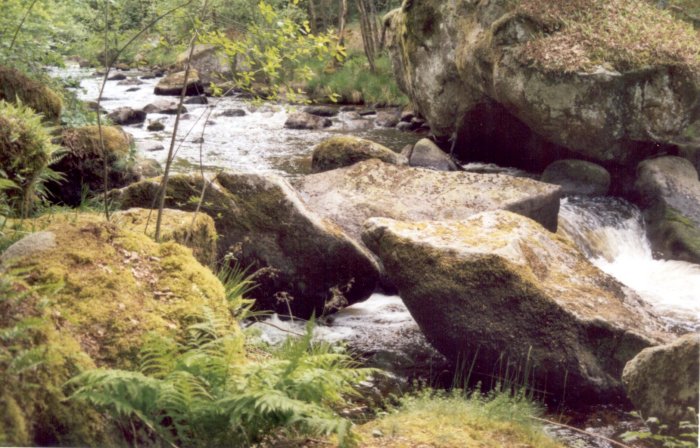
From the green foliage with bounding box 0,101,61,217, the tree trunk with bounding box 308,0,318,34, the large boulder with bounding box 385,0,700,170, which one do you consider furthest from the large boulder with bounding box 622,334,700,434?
the green foliage with bounding box 0,101,61,217

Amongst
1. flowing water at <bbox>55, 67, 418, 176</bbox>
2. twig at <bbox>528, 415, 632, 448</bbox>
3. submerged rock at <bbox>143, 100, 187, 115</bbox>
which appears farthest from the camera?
submerged rock at <bbox>143, 100, 187, 115</bbox>

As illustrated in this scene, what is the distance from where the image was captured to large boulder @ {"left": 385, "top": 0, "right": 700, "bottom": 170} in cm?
811

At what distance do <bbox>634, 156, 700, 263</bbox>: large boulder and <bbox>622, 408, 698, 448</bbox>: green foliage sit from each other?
1.80 meters

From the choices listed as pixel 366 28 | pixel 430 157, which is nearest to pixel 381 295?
pixel 366 28

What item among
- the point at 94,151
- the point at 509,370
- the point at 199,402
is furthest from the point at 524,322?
the point at 94,151

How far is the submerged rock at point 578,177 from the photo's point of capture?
759 centimetres

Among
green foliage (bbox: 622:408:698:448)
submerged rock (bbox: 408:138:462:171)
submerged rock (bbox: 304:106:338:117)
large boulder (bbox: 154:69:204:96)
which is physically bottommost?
green foliage (bbox: 622:408:698:448)

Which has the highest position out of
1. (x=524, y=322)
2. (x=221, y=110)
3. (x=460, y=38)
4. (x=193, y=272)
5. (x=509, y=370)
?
(x=460, y=38)

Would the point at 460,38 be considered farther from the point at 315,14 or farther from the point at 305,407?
the point at 305,407

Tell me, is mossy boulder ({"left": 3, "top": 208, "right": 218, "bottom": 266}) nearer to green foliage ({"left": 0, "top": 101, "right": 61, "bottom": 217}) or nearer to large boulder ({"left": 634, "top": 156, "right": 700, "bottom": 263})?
green foliage ({"left": 0, "top": 101, "right": 61, "bottom": 217})

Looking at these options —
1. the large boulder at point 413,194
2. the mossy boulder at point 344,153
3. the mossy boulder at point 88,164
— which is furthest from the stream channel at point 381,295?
the mossy boulder at point 88,164

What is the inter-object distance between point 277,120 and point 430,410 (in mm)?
6610

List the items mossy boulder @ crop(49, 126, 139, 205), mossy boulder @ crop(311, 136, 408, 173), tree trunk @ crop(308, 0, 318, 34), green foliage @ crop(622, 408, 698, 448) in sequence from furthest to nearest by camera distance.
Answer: mossy boulder @ crop(311, 136, 408, 173) → mossy boulder @ crop(49, 126, 139, 205) → tree trunk @ crop(308, 0, 318, 34) → green foliage @ crop(622, 408, 698, 448)

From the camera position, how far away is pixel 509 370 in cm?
550
